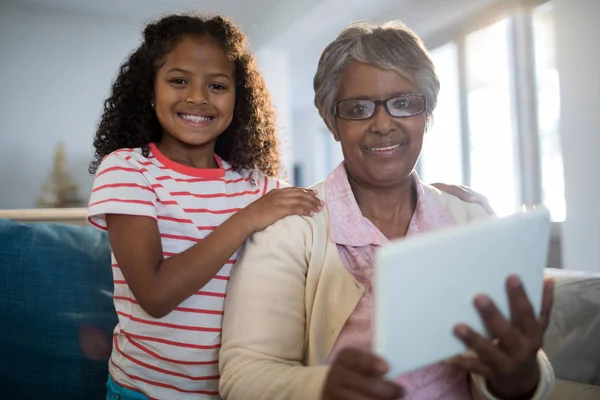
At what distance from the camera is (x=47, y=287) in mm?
1801

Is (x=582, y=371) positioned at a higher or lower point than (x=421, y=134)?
lower

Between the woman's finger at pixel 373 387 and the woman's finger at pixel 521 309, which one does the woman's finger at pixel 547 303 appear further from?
the woman's finger at pixel 373 387

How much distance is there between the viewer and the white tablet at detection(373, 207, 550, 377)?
0.64 m

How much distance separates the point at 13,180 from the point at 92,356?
384cm

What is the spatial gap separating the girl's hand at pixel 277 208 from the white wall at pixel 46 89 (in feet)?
14.8

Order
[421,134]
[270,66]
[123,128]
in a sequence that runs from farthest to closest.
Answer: [270,66] < [123,128] < [421,134]

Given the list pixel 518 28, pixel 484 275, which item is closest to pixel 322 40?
pixel 518 28

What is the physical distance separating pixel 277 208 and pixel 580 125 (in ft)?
11.7

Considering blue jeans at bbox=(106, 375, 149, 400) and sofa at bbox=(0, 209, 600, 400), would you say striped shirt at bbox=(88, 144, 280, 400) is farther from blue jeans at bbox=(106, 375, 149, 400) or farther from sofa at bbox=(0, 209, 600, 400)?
sofa at bbox=(0, 209, 600, 400)

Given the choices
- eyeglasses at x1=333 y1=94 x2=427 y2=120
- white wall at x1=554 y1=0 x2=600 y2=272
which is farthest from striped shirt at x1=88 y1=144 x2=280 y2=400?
white wall at x1=554 y1=0 x2=600 y2=272

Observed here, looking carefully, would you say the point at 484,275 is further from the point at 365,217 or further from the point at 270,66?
the point at 270,66

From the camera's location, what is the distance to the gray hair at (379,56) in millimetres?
1277

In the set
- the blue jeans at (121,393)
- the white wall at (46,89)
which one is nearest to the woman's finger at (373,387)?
the blue jeans at (121,393)

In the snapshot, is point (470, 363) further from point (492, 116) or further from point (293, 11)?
point (293, 11)
